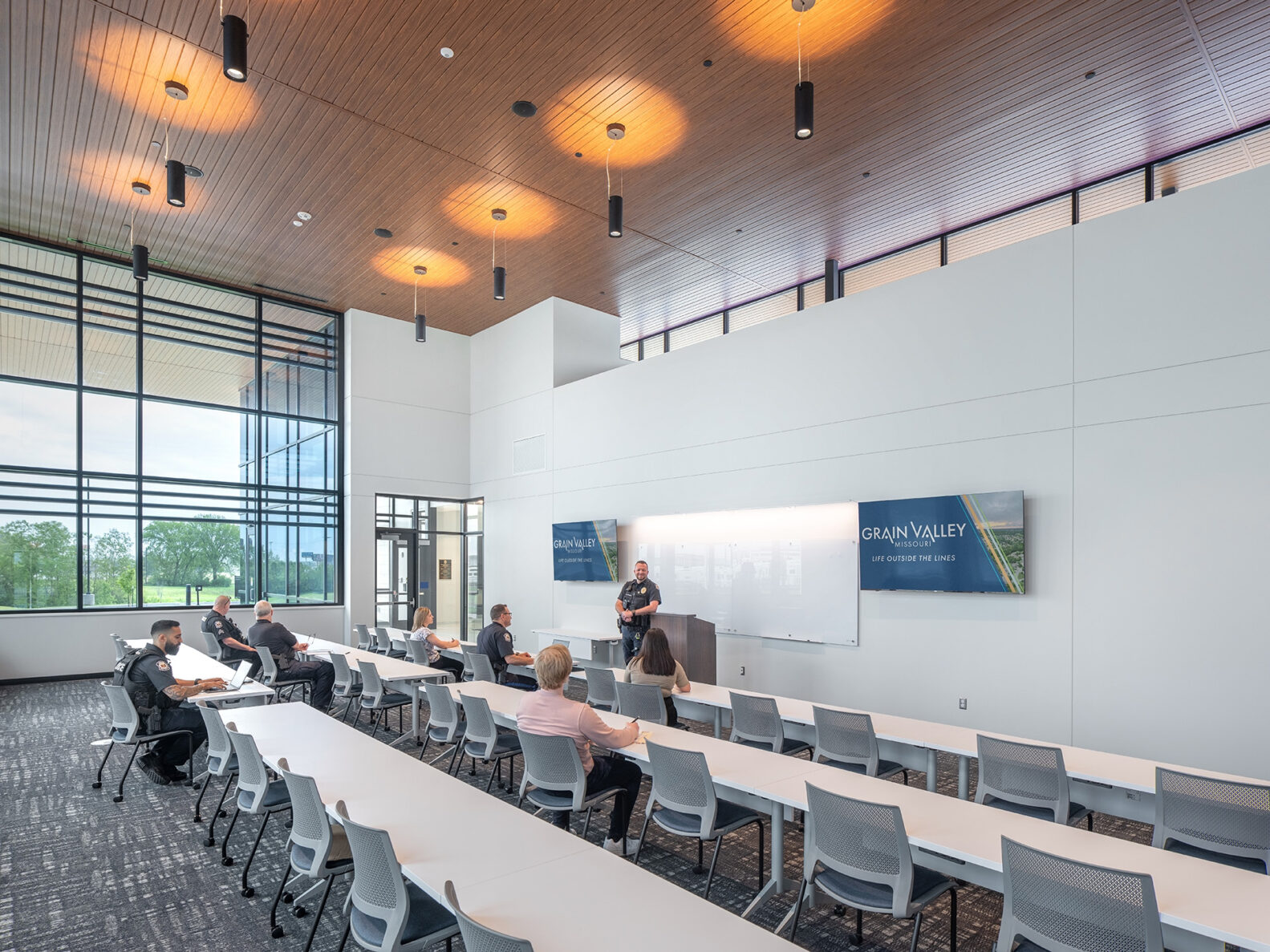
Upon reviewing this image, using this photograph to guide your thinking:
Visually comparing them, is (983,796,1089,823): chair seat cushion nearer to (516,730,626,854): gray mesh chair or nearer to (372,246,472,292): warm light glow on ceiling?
(516,730,626,854): gray mesh chair

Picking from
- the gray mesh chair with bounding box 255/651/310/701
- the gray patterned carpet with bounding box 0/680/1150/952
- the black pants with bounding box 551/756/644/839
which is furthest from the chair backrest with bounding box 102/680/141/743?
the black pants with bounding box 551/756/644/839

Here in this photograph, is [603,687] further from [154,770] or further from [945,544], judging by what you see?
[154,770]

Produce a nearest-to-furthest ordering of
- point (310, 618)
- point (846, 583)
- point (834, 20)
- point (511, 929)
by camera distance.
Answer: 1. point (511, 929)
2. point (834, 20)
3. point (846, 583)
4. point (310, 618)

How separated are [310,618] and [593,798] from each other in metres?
9.17

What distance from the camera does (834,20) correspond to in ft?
17.4

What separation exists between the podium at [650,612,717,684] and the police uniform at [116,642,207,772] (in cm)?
440

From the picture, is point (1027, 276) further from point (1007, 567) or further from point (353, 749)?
point (353, 749)

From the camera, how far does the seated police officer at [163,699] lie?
203 inches

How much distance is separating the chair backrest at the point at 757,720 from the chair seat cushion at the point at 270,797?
255 centimetres

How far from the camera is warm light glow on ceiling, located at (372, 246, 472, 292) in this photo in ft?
31.9

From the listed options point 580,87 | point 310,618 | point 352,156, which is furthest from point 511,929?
point 310,618

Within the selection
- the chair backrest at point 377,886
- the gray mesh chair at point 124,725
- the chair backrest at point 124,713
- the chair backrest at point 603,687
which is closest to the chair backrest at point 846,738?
the chair backrest at point 603,687

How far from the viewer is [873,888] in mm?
2723

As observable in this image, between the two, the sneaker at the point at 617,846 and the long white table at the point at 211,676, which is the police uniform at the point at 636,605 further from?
the sneaker at the point at 617,846
